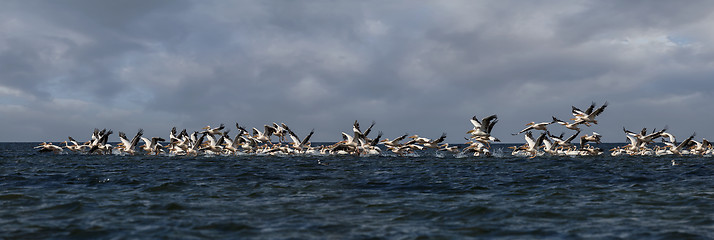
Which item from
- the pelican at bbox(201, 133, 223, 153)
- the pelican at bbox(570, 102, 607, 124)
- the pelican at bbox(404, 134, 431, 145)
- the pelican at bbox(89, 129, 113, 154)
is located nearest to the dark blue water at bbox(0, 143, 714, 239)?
the pelican at bbox(570, 102, 607, 124)

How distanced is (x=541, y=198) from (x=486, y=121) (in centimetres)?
1900

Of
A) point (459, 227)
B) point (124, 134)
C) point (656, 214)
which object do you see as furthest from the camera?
point (124, 134)

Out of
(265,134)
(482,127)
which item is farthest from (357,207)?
(265,134)

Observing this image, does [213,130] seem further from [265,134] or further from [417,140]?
[417,140]

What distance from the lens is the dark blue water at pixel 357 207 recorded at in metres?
11.5

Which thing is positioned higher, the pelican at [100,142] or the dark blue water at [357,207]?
the pelican at [100,142]

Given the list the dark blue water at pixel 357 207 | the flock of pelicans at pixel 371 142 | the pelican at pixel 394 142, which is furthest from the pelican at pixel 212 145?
the dark blue water at pixel 357 207

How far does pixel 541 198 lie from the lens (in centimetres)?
1659

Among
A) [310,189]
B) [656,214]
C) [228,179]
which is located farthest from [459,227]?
[228,179]

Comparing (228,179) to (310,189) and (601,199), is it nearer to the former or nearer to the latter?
(310,189)

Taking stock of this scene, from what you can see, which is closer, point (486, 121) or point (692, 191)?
point (692, 191)

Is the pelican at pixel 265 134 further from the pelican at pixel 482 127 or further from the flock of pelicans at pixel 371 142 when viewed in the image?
the pelican at pixel 482 127

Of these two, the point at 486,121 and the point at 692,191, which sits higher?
the point at 486,121

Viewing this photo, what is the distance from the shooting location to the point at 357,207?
14.8 m
